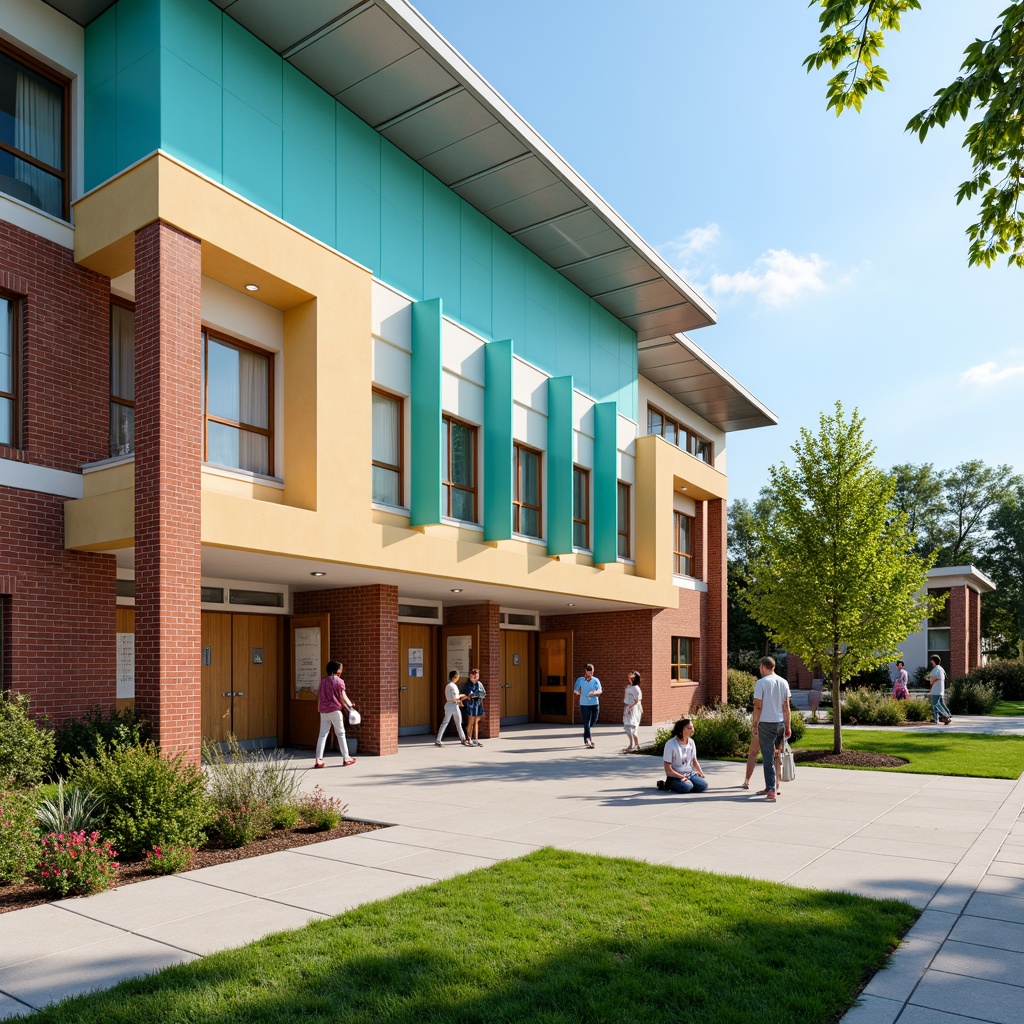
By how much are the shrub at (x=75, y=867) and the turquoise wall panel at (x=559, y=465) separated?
14.4 metres

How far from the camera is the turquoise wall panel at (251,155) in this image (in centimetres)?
1395

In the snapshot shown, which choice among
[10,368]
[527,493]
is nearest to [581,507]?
[527,493]

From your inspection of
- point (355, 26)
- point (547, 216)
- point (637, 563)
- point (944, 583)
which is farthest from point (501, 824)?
point (944, 583)

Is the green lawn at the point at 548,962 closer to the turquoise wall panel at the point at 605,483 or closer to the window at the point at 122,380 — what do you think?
the window at the point at 122,380

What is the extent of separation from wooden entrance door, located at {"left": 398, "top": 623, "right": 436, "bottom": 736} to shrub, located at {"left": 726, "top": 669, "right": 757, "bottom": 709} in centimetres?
1328

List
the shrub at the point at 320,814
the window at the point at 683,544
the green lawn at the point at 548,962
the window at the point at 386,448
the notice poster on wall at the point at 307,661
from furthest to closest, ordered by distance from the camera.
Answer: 1. the window at the point at 683,544
2. the notice poster on wall at the point at 307,661
3. the window at the point at 386,448
4. the shrub at the point at 320,814
5. the green lawn at the point at 548,962

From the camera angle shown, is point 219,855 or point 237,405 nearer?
point 219,855

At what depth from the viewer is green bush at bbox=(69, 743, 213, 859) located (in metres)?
8.42

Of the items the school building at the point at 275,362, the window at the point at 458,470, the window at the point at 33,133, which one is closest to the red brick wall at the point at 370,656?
the school building at the point at 275,362

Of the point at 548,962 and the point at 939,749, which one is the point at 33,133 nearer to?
the point at 548,962

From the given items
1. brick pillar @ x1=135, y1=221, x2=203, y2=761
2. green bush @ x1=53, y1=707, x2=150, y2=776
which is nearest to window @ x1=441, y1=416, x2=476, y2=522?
brick pillar @ x1=135, y1=221, x2=203, y2=761

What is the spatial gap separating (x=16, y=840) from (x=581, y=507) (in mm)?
17309

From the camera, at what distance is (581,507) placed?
23.6m

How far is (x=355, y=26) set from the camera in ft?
47.6
